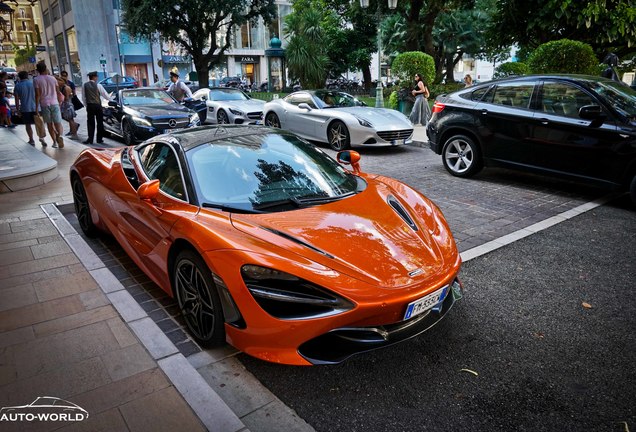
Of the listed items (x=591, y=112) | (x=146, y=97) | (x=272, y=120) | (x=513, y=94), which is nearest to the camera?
(x=591, y=112)

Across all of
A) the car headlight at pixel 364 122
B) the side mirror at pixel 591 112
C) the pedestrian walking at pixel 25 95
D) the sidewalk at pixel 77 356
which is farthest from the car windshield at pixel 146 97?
the side mirror at pixel 591 112

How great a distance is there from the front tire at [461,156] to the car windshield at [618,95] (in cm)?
188

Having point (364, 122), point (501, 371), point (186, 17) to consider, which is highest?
point (186, 17)

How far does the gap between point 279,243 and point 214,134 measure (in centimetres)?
168

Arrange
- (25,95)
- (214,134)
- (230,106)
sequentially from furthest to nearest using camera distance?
(230,106), (25,95), (214,134)

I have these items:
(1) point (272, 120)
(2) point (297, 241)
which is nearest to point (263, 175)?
(2) point (297, 241)

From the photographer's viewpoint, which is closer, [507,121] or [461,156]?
[507,121]

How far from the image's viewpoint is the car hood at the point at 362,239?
8.77 ft

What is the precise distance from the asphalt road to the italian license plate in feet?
1.32

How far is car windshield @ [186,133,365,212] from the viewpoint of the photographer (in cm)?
333

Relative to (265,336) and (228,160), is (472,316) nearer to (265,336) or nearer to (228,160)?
(265,336)

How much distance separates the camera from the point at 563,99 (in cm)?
651

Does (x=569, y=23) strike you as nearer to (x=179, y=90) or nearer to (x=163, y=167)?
(x=179, y=90)

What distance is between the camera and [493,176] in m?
7.91
